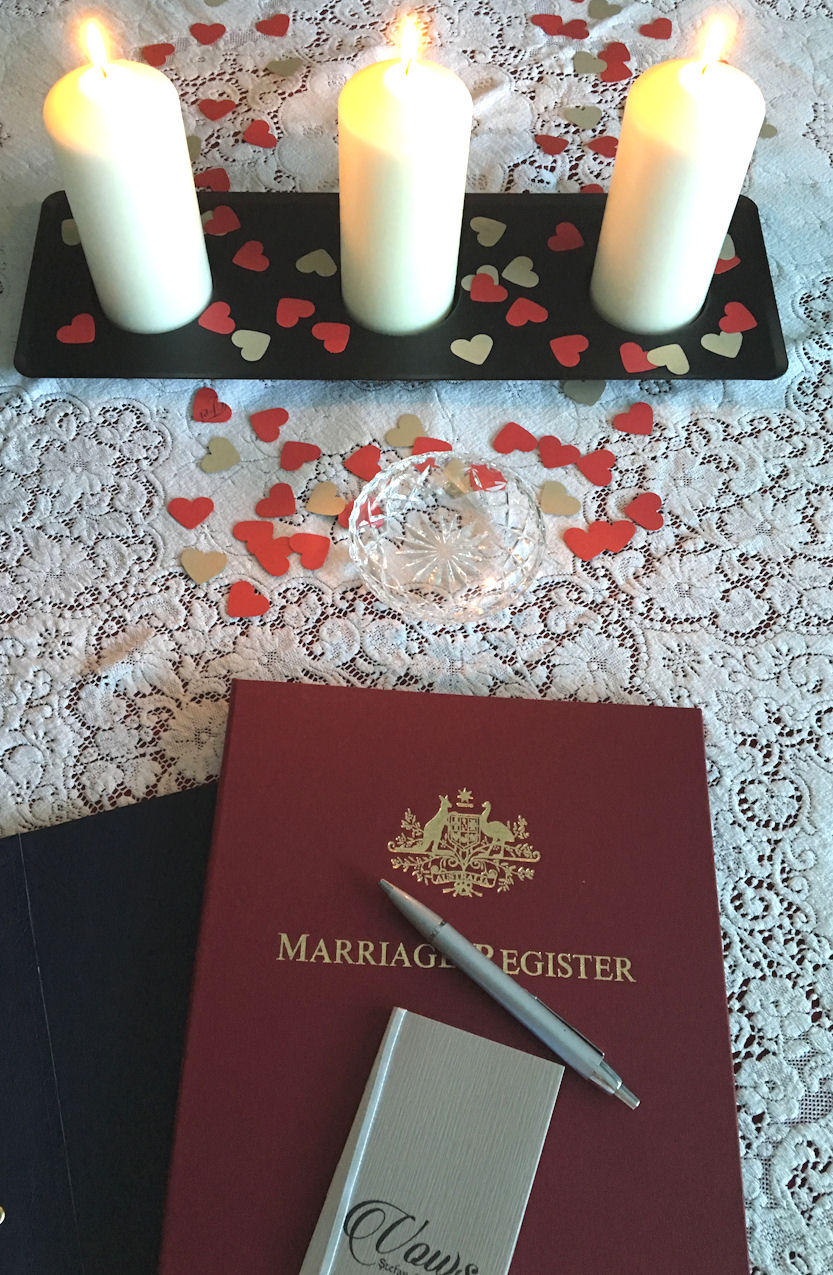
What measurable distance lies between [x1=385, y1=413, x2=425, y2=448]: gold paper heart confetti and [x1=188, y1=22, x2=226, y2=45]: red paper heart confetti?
1.21 ft

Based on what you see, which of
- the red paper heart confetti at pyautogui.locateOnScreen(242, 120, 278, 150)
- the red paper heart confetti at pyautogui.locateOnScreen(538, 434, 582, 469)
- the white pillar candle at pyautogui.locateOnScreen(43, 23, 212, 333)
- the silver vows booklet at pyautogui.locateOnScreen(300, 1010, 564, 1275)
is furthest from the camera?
the red paper heart confetti at pyautogui.locateOnScreen(242, 120, 278, 150)

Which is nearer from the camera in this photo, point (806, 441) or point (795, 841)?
point (795, 841)

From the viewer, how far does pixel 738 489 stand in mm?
710

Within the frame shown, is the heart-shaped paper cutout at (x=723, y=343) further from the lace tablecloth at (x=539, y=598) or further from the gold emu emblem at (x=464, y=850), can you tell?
the gold emu emblem at (x=464, y=850)

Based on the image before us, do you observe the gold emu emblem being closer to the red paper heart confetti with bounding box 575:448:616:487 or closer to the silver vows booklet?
the silver vows booklet

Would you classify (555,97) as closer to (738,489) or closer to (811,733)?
(738,489)

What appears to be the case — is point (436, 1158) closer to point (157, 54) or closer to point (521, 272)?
point (521, 272)

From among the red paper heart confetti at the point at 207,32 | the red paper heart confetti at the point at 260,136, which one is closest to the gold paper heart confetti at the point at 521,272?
the red paper heart confetti at the point at 260,136

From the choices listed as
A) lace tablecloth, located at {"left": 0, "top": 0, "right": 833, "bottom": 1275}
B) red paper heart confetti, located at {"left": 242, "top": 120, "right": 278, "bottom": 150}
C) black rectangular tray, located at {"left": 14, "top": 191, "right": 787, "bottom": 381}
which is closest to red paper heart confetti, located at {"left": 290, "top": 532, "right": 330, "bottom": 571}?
lace tablecloth, located at {"left": 0, "top": 0, "right": 833, "bottom": 1275}

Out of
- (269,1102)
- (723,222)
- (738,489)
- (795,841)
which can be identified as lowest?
(269,1102)

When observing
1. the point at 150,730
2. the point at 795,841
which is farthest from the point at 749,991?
the point at 150,730

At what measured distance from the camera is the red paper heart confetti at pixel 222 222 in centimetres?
77

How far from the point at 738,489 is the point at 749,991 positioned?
309 millimetres

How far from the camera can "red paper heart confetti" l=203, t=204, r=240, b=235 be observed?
2.51 feet
